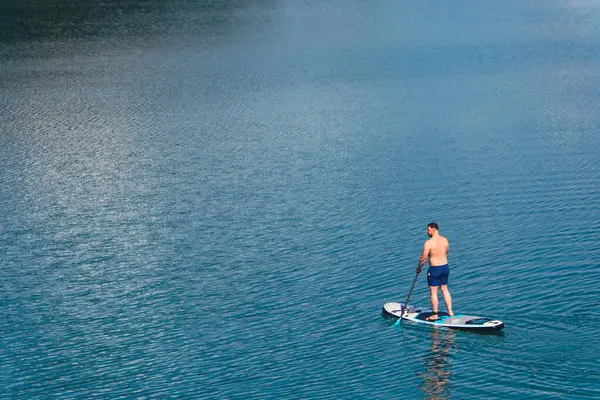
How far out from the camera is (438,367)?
24234 mm

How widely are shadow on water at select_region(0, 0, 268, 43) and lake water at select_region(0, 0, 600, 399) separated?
46.8 ft

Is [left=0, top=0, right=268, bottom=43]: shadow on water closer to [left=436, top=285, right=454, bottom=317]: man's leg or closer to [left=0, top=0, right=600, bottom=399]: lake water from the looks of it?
[left=0, top=0, right=600, bottom=399]: lake water

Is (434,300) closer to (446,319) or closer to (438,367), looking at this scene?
(446,319)

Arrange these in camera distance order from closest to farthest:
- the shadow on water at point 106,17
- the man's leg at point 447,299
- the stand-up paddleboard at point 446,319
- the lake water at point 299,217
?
the lake water at point 299,217
the stand-up paddleboard at point 446,319
the man's leg at point 447,299
the shadow on water at point 106,17

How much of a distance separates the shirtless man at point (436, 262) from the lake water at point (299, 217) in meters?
1.14

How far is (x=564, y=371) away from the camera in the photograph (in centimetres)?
2297

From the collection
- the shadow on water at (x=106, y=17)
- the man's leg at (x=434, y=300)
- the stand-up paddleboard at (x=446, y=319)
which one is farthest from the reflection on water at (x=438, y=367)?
the shadow on water at (x=106, y=17)

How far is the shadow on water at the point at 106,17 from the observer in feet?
303

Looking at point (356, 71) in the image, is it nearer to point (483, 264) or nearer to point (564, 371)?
point (483, 264)

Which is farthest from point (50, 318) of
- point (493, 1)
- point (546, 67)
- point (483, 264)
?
point (493, 1)

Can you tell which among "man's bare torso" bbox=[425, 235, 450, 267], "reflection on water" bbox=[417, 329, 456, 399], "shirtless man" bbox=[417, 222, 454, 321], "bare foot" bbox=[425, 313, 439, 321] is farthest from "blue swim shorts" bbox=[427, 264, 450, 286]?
"reflection on water" bbox=[417, 329, 456, 399]

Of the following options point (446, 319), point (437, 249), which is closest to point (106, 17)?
point (437, 249)

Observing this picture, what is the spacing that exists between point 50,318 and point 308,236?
35.0 feet

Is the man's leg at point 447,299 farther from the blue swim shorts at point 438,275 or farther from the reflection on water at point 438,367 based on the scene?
the reflection on water at point 438,367
